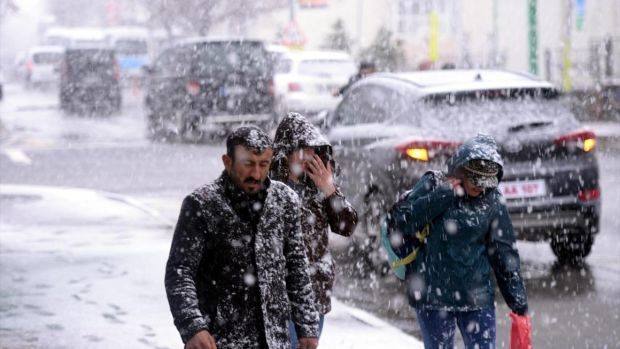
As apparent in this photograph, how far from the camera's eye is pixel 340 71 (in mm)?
26672

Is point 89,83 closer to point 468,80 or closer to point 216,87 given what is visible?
point 216,87

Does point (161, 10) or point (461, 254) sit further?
point (161, 10)

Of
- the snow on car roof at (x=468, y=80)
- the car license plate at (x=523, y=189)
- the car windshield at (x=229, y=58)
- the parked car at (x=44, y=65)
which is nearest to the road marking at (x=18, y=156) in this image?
the car windshield at (x=229, y=58)

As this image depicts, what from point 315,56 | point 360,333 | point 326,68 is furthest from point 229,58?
point 360,333

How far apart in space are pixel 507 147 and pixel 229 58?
1555 cm

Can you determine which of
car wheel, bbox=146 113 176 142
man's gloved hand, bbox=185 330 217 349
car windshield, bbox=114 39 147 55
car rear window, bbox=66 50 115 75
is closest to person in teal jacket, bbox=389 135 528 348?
man's gloved hand, bbox=185 330 217 349

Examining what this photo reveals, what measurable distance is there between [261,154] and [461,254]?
4.42ft

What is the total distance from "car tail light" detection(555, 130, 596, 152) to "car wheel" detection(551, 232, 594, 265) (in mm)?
788

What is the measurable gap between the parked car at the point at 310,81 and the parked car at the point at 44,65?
28.2 meters

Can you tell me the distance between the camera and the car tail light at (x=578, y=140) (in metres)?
9.36

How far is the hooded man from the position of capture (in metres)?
4.84

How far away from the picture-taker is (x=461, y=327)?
507cm

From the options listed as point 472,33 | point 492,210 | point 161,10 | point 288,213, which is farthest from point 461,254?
point 161,10

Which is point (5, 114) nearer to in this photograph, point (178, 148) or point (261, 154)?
point (178, 148)
